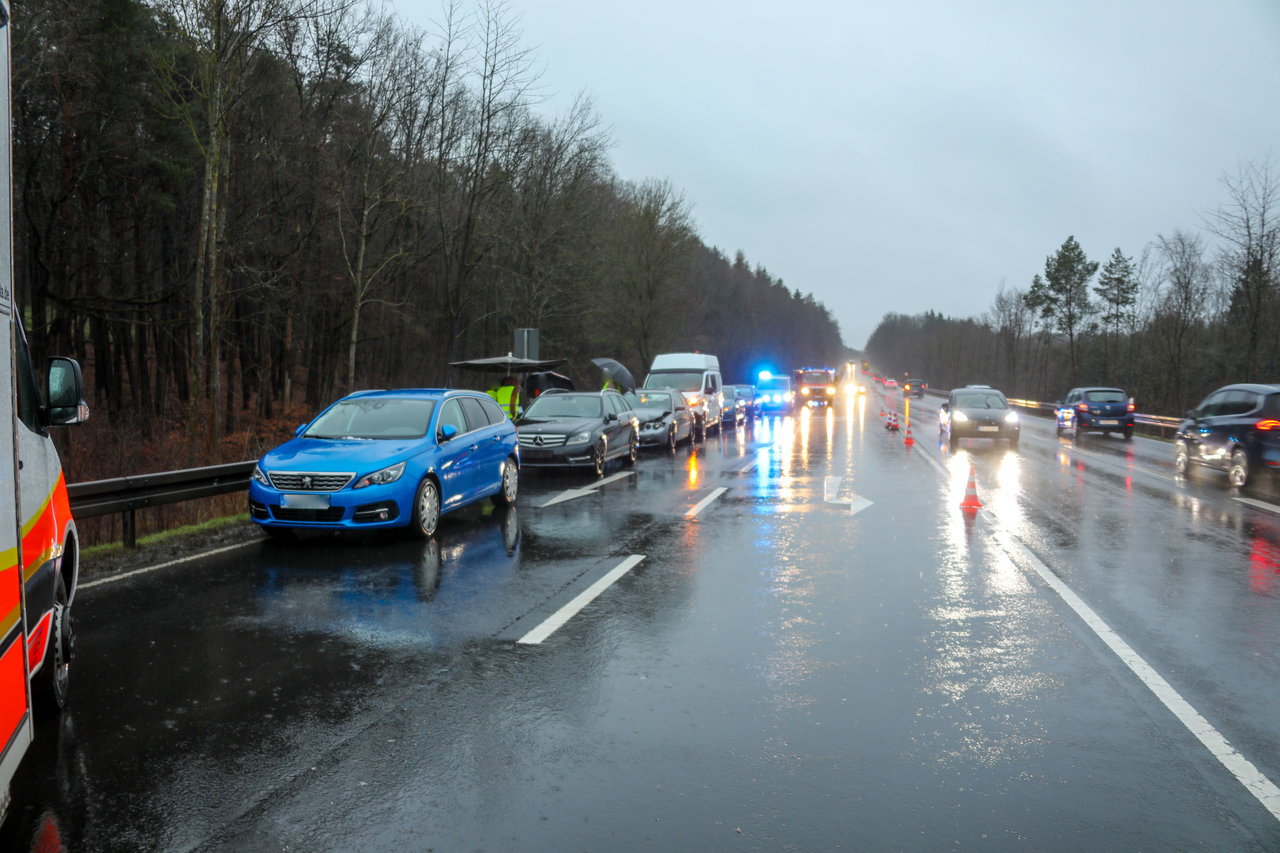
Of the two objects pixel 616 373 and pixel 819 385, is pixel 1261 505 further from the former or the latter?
pixel 819 385

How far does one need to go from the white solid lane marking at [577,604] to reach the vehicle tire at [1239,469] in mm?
12277

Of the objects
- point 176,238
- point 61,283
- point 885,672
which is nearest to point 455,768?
point 885,672

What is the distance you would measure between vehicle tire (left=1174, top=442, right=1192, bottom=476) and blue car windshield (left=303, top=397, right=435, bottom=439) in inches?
598

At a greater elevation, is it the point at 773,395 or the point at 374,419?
the point at 374,419

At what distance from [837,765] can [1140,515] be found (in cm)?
1035

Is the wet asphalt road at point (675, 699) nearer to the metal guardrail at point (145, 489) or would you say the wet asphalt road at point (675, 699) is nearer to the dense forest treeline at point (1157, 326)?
the metal guardrail at point (145, 489)

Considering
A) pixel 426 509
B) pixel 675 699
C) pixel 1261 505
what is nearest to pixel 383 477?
pixel 426 509

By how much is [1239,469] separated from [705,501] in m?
9.71

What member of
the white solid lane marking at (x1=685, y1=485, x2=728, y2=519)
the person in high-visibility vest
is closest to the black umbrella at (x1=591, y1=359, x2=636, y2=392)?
the person in high-visibility vest

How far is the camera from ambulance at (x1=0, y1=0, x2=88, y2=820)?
3.12m

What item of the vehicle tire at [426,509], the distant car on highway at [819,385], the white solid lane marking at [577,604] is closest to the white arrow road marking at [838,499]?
the white solid lane marking at [577,604]

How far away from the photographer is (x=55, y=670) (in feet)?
15.8

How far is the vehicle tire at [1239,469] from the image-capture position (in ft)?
52.4

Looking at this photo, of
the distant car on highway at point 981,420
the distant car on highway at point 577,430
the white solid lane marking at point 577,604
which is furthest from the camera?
the distant car on highway at point 981,420
